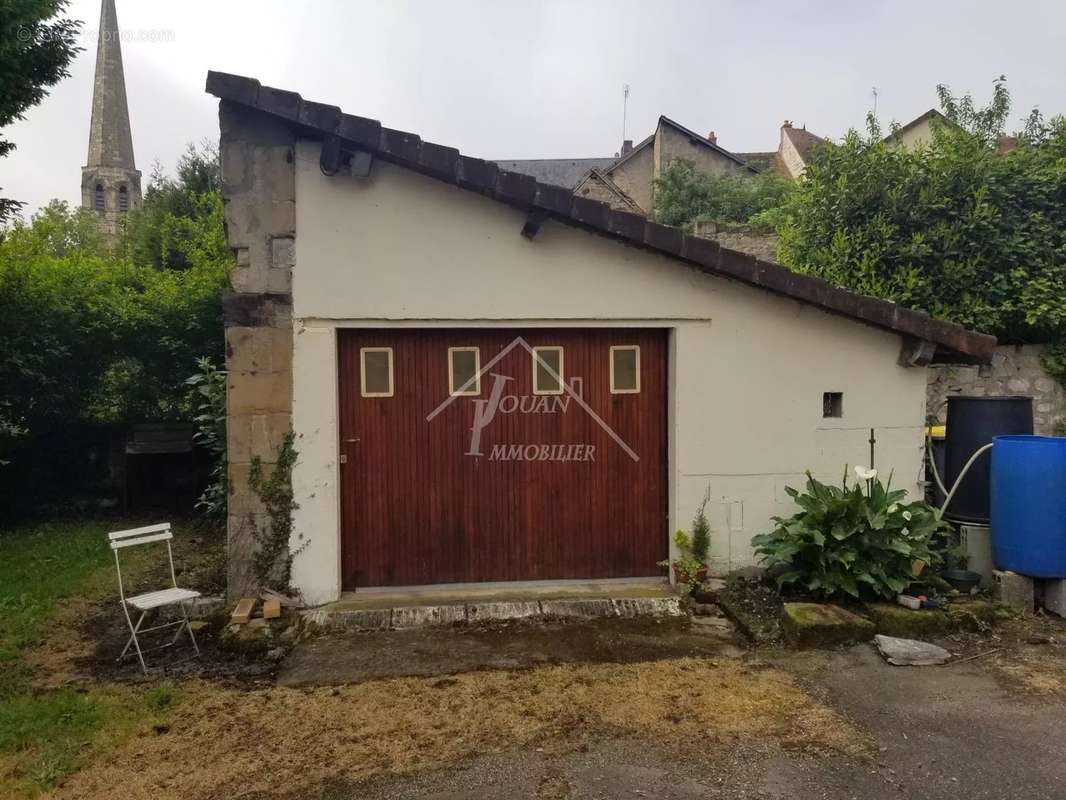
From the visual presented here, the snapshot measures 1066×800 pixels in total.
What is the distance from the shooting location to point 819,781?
3.32 meters

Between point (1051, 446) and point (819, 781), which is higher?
point (1051, 446)

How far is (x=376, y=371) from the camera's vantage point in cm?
581

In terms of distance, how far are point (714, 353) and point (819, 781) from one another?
3.31 m

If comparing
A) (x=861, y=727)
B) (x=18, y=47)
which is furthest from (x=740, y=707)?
(x=18, y=47)

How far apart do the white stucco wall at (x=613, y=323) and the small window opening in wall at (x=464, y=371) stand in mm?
299

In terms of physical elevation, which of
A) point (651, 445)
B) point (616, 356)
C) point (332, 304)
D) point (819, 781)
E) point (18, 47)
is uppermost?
point (18, 47)

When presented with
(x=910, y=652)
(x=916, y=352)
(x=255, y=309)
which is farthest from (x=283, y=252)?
(x=910, y=652)

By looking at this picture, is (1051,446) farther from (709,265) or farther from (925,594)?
(709,265)

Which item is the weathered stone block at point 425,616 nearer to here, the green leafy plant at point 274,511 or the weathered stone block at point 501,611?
the weathered stone block at point 501,611

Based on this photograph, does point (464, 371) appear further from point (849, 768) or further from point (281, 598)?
point (849, 768)

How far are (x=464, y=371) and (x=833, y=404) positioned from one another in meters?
3.01

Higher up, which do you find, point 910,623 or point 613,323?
point 613,323

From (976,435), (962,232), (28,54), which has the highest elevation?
(28,54)
